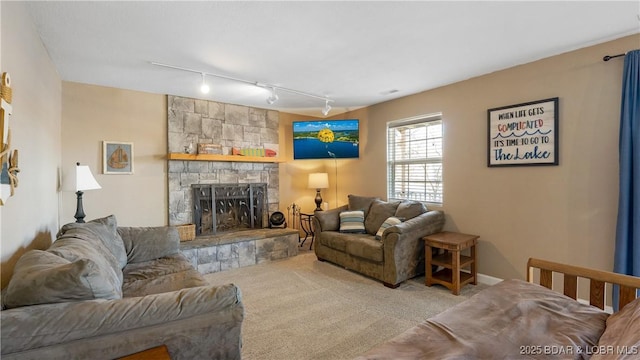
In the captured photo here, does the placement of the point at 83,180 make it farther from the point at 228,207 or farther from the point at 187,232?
the point at 228,207

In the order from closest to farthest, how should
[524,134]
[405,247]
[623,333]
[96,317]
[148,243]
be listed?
[623,333] → [96,317] → [148,243] → [524,134] → [405,247]

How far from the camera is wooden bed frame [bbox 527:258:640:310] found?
1459 mm

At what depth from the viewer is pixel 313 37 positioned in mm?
2416

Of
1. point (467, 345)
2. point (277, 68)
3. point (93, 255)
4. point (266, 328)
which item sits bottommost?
point (266, 328)

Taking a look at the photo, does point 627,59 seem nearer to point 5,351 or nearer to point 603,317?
point 603,317

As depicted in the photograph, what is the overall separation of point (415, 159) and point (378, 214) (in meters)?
0.99

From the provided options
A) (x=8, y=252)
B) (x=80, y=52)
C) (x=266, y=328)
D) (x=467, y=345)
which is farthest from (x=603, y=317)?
(x=80, y=52)

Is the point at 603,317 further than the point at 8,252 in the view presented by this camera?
No

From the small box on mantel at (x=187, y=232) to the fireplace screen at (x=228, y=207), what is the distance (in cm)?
20

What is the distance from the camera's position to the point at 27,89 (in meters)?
2.02

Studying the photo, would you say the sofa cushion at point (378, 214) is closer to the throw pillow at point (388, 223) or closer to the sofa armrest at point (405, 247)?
the throw pillow at point (388, 223)

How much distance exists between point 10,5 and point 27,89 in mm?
547

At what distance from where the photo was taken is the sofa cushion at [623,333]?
98cm

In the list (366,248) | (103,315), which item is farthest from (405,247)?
(103,315)
